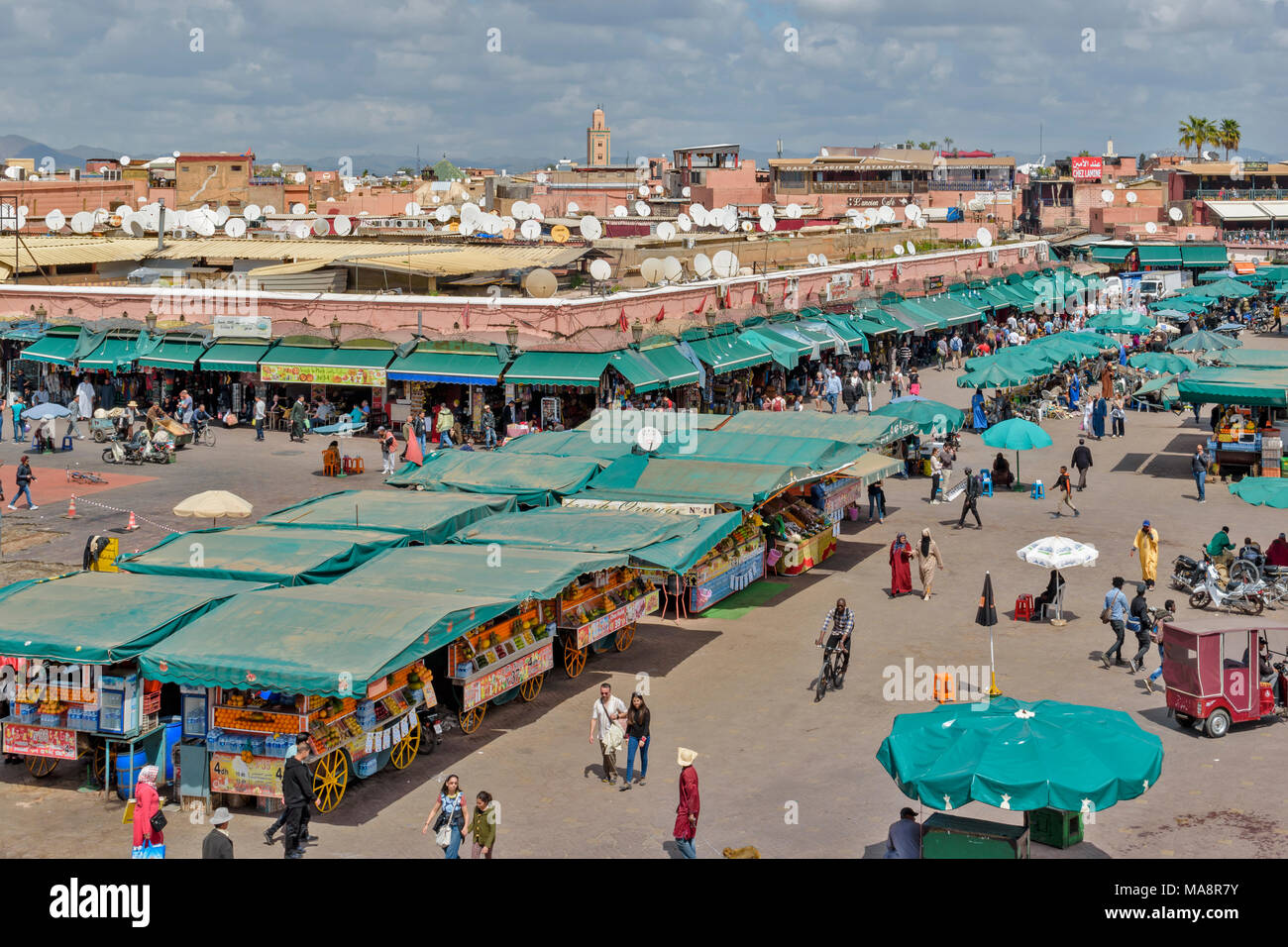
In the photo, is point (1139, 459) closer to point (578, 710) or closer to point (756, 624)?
point (756, 624)

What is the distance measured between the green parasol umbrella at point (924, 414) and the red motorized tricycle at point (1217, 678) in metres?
14.6

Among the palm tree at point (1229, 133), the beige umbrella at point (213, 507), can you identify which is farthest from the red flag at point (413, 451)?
the palm tree at point (1229, 133)

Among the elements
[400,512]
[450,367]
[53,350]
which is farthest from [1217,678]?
[53,350]

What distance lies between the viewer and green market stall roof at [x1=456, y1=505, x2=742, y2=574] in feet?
65.6

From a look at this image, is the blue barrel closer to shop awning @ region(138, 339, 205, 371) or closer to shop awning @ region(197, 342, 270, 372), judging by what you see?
shop awning @ region(197, 342, 270, 372)

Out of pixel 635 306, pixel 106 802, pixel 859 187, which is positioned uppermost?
pixel 859 187

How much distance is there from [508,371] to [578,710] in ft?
68.4

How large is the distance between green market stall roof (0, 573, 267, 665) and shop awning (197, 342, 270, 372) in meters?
24.1

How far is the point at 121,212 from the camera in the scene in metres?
A: 65.2

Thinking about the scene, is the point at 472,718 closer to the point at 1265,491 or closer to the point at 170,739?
the point at 170,739

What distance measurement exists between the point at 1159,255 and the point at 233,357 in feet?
215

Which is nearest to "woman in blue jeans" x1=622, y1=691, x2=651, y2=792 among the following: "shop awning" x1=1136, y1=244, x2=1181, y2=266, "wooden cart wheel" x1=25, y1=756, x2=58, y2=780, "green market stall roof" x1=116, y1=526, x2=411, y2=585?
"green market stall roof" x1=116, y1=526, x2=411, y2=585
